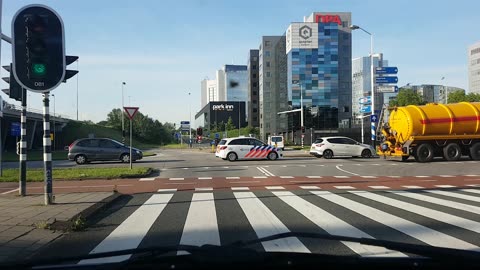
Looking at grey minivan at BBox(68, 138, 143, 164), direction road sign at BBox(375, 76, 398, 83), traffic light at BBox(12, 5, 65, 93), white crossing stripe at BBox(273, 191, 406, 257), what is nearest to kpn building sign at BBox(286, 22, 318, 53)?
direction road sign at BBox(375, 76, 398, 83)

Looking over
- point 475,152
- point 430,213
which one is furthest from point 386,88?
point 430,213

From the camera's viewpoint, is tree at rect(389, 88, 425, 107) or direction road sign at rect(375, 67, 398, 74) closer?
direction road sign at rect(375, 67, 398, 74)

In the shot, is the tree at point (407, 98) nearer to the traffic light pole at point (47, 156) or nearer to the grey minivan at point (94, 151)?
the grey minivan at point (94, 151)

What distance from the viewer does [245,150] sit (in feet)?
99.6

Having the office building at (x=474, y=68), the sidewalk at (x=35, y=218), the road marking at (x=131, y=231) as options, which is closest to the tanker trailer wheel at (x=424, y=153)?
the road marking at (x=131, y=231)

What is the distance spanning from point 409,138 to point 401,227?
1986cm

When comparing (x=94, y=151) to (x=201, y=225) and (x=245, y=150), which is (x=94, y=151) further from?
(x=201, y=225)

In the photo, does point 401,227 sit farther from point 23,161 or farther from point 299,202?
point 23,161

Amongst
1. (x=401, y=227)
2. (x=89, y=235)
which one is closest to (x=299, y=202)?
(x=401, y=227)

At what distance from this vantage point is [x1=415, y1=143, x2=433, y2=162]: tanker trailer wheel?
25828mm

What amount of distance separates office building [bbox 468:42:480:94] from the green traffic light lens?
118685 mm

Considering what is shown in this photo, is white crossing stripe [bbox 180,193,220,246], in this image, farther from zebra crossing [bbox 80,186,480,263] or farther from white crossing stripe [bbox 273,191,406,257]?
white crossing stripe [bbox 273,191,406,257]

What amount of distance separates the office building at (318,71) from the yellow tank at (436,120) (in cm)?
7035

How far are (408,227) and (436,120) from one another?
20.6m
